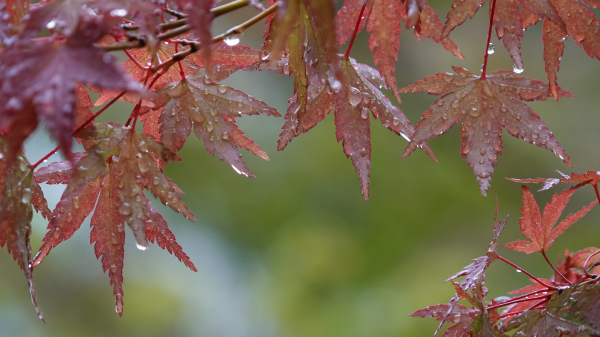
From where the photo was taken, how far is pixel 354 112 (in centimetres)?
62

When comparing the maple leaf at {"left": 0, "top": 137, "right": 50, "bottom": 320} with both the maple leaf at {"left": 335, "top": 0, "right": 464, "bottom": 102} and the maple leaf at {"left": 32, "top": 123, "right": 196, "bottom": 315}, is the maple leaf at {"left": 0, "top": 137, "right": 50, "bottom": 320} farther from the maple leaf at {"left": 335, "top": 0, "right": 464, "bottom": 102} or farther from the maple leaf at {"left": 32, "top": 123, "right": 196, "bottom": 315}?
the maple leaf at {"left": 335, "top": 0, "right": 464, "bottom": 102}

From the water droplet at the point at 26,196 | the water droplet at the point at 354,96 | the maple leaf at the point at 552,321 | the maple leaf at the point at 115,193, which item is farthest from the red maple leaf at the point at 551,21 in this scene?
the water droplet at the point at 26,196

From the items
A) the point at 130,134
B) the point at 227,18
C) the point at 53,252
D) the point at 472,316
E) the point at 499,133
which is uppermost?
the point at 499,133

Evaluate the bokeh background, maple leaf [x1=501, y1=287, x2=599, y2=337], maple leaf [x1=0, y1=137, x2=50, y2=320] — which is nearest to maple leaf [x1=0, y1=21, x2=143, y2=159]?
maple leaf [x1=0, y1=137, x2=50, y2=320]

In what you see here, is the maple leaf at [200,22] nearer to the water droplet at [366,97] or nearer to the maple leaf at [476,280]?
the water droplet at [366,97]

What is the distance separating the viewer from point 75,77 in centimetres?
34

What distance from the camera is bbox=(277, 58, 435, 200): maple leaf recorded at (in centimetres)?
61

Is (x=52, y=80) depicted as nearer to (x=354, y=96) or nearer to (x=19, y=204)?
(x=19, y=204)

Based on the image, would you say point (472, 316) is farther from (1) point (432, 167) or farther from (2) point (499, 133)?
(1) point (432, 167)

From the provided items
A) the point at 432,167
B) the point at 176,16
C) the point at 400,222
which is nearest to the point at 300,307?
the point at 400,222

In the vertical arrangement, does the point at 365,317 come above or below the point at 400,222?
below

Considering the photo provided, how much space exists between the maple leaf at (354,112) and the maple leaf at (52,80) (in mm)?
292

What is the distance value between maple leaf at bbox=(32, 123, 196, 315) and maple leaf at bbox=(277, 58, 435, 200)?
0.17 m

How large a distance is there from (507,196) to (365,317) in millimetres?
1346
